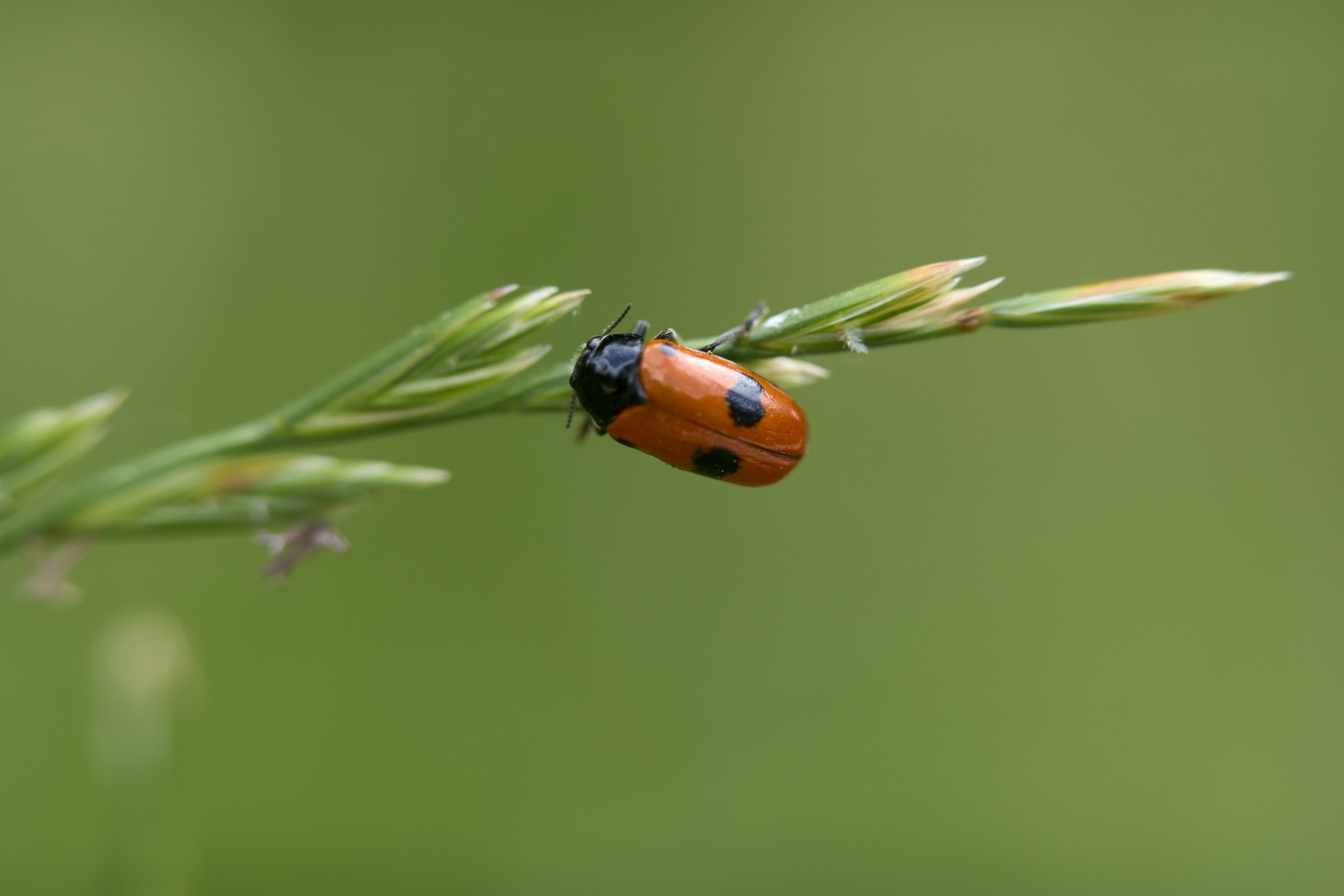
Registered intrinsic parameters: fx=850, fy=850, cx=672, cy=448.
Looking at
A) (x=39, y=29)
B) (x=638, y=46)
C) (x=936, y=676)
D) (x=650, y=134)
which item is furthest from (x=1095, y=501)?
(x=39, y=29)

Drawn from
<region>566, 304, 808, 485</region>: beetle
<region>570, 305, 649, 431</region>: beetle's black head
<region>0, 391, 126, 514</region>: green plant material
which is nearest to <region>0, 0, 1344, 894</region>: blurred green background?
<region>570, 305, 649, 431</region>: beetle's black head

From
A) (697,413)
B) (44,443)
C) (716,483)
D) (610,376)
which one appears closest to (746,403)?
(697,413)

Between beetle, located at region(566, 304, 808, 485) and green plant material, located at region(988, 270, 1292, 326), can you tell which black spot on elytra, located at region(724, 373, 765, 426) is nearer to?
beetle, located at region(566, 304, 808, 485)

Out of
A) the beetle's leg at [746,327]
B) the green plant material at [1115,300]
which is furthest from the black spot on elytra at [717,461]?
the green plant material at [1115,300]

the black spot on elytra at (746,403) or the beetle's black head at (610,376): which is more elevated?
the beetle's black head at (610,376)

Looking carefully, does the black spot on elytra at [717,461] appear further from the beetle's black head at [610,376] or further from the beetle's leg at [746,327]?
the beetle's leg at [746,327]

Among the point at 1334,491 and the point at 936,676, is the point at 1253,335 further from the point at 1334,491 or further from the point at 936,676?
the point at 936,676

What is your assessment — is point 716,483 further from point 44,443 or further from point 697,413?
point 44,443
